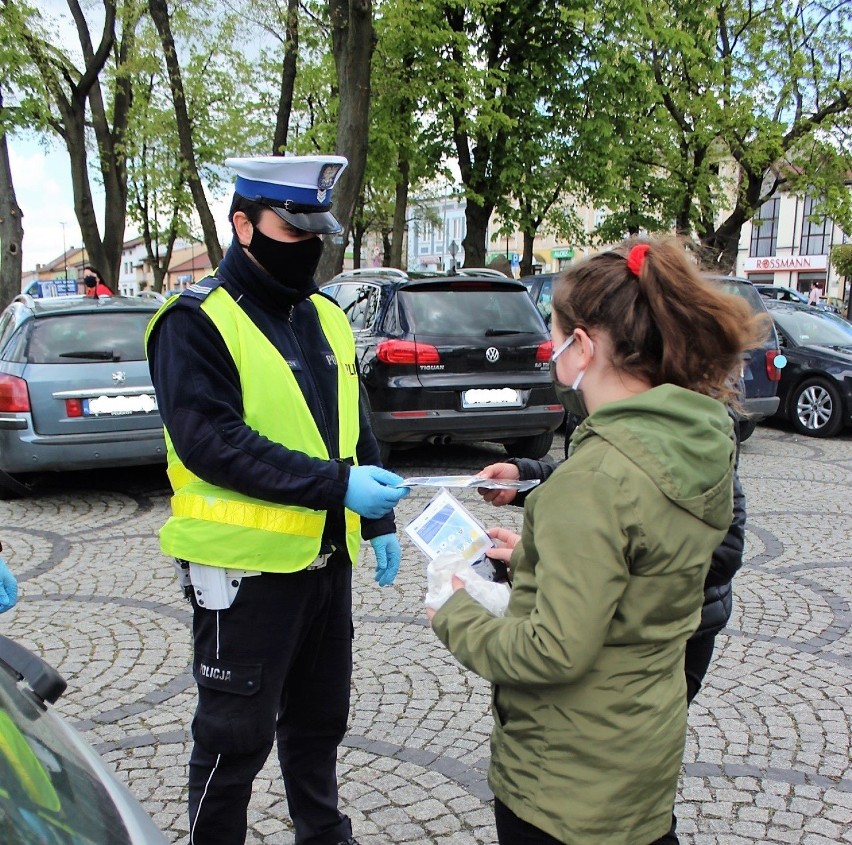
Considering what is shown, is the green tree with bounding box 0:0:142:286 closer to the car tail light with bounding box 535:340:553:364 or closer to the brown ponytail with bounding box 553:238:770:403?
the car tail light with bounding box 535:340:553:364

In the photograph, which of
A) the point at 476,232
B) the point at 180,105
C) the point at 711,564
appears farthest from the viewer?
the point at 476,232

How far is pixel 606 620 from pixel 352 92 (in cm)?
1161

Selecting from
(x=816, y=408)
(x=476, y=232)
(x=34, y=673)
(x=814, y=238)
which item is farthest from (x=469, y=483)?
(x=814, y=238)

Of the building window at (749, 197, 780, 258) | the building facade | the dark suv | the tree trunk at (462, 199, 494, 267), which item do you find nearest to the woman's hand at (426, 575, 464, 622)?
the dark suv

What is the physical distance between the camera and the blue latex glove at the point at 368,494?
2.10 m

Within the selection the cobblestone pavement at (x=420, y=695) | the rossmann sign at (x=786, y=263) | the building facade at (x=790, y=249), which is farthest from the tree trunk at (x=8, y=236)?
the rossmann sign at (x=786, y=263)

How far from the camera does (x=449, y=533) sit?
1.93 meters

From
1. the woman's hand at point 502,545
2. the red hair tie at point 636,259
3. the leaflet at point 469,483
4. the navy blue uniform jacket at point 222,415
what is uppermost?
the red hair tie at point 636,259

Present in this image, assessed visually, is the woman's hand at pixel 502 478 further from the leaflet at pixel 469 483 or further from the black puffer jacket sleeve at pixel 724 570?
the black puffer jacket sleeve at pixel 724 570

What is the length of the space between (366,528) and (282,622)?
488mm

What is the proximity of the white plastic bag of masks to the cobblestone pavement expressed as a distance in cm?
135

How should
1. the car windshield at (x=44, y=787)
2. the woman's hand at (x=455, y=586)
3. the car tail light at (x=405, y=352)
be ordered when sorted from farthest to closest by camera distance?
the car tail light at (x=405, y=352)
the woman's hand at (x=455, y=586)
the car windshield at (x=44, y=787)

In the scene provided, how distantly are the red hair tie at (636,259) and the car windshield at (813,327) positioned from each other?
32.9 feet

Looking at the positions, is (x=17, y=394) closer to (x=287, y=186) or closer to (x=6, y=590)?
(x=6, y=590)
